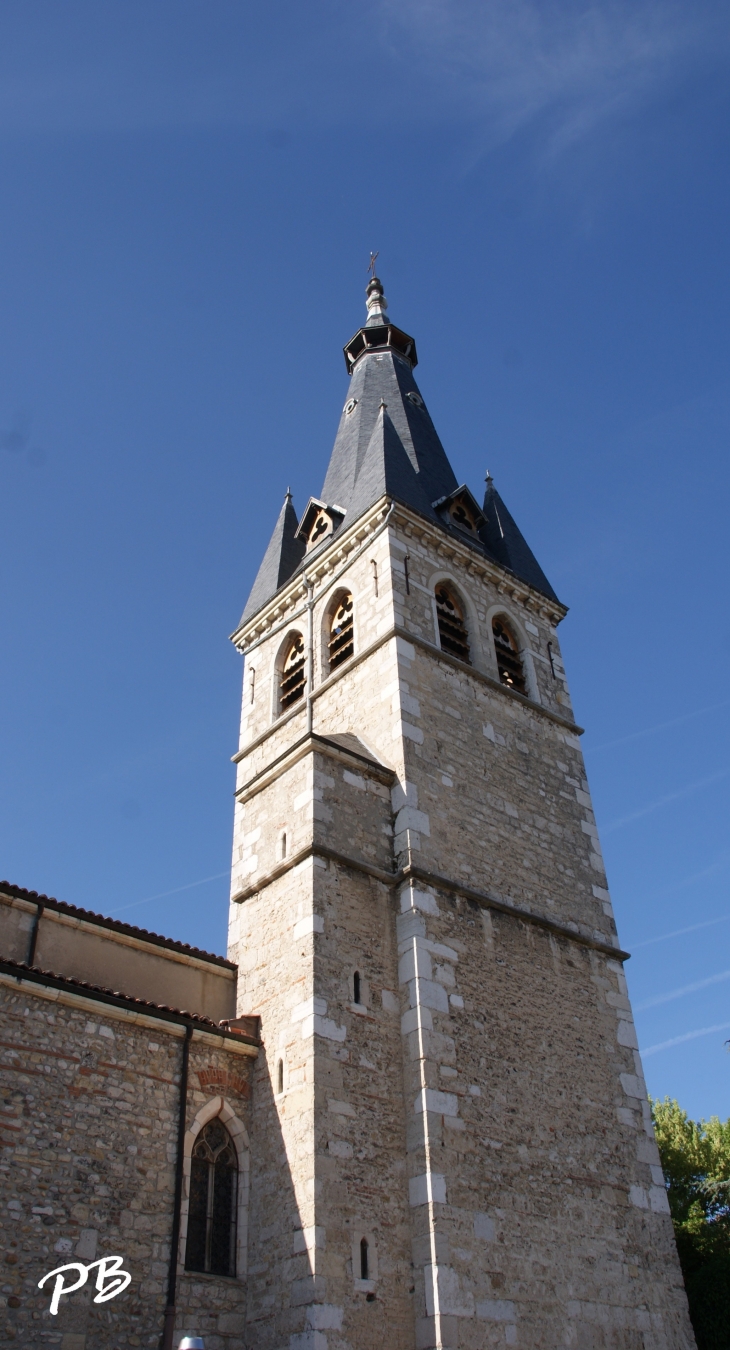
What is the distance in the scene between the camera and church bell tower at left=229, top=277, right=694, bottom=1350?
350 inches

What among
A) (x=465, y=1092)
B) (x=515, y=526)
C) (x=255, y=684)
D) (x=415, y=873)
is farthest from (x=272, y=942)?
(x=515, y=526)

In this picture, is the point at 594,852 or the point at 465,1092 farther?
the point at 594,852

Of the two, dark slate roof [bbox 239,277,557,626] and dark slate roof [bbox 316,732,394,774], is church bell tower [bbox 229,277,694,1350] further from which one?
dark slate roof [bbox 239,277,557,626]

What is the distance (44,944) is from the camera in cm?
1017

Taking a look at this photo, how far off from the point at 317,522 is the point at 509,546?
3.05 m

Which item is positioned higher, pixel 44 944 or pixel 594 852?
pixel 594 852

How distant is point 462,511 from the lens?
16672 millimetres

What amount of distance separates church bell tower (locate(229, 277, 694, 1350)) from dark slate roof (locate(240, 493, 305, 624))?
1016mm

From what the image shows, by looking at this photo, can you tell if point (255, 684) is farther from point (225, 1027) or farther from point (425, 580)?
point (225, 1027)

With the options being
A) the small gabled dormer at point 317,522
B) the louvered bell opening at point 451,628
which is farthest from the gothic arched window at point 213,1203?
the small gabled dormer at point 317,522

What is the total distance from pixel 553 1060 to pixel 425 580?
638cm

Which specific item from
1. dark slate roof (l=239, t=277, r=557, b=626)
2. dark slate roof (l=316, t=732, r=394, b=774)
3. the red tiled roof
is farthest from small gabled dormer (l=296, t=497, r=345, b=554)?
the red tiled roof

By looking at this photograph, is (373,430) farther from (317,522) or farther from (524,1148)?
(524,1148)
